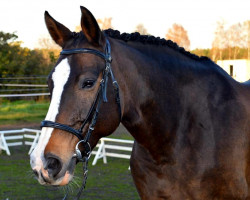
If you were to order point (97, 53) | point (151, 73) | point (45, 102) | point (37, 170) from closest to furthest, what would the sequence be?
point (37, 170)
point (97, 53)
point (151, 73)
point (45, 102)

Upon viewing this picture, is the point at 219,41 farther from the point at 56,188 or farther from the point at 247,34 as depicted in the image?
the point at 56,188

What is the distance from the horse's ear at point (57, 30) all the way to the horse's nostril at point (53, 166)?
0.85 meters

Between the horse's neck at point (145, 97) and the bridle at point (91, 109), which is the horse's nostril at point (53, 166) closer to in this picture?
the bridle at point (91, 109)

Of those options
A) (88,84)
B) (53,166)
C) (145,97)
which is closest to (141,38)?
(145,97)

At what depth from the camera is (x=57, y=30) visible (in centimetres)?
262

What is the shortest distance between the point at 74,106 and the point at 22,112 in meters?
16.1

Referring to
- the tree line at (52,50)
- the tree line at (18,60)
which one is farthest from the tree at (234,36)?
the tree line at (18,60)

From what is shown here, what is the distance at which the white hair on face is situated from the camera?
2119 millimetres

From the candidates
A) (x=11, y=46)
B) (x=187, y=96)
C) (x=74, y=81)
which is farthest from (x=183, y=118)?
(x=11, y=46)

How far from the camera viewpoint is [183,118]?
2.86m

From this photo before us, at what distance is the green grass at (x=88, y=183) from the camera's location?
20.6ft

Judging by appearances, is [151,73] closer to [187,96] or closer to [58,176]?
[187,96]

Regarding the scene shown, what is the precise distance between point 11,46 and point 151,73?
20.5 metres

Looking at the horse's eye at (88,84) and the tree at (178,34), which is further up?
the tree at (178,34)
